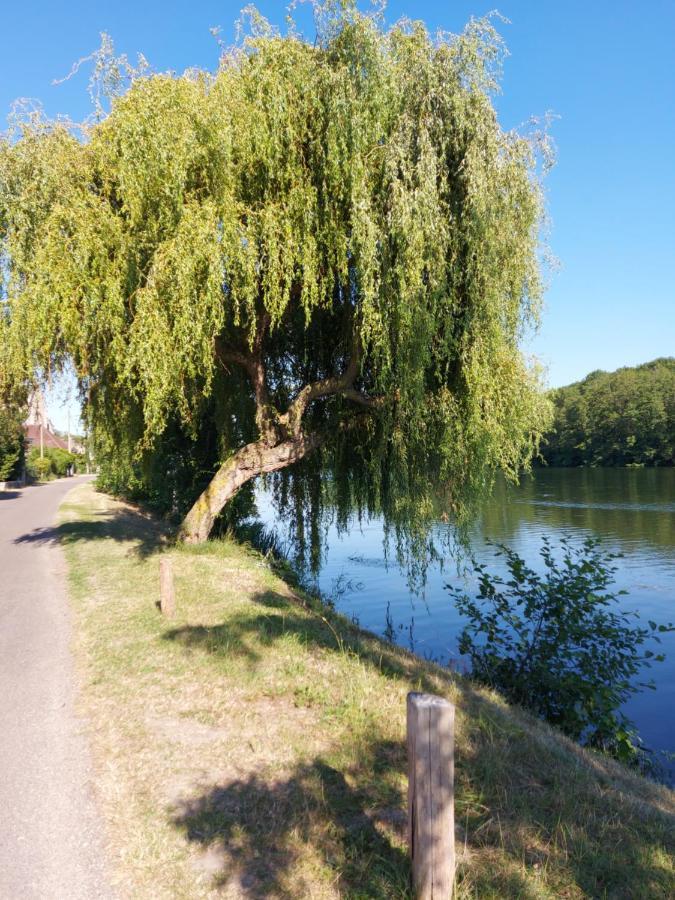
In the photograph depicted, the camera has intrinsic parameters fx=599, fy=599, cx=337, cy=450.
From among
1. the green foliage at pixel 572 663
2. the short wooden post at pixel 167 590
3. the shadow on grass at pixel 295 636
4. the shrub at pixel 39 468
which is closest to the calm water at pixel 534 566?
the green foliage at pixel 572 663

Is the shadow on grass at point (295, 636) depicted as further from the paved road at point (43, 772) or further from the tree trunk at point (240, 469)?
the tree trunk at point (240, 469)

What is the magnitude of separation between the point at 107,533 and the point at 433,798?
1370cm

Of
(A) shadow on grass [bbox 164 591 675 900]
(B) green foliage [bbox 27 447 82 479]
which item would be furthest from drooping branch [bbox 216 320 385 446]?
(B) green foliage [bbox 27 447 82 479]

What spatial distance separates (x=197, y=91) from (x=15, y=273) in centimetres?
392

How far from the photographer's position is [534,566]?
15906 millimetres

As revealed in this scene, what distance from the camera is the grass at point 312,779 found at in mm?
3172

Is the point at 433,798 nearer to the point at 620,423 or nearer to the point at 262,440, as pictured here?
the point at 262,440

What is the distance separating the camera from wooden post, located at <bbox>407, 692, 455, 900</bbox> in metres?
2.83

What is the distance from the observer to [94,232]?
879cm

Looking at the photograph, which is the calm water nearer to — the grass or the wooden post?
the grass

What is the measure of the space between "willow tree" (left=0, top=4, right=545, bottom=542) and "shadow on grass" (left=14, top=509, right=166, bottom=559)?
14.5 ft

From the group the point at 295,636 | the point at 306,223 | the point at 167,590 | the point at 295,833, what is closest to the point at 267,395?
the point at 306,223

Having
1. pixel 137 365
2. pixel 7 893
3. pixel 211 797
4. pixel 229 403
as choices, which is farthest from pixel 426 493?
pixel 7 893

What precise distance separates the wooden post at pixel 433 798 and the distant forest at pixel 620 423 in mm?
70588
